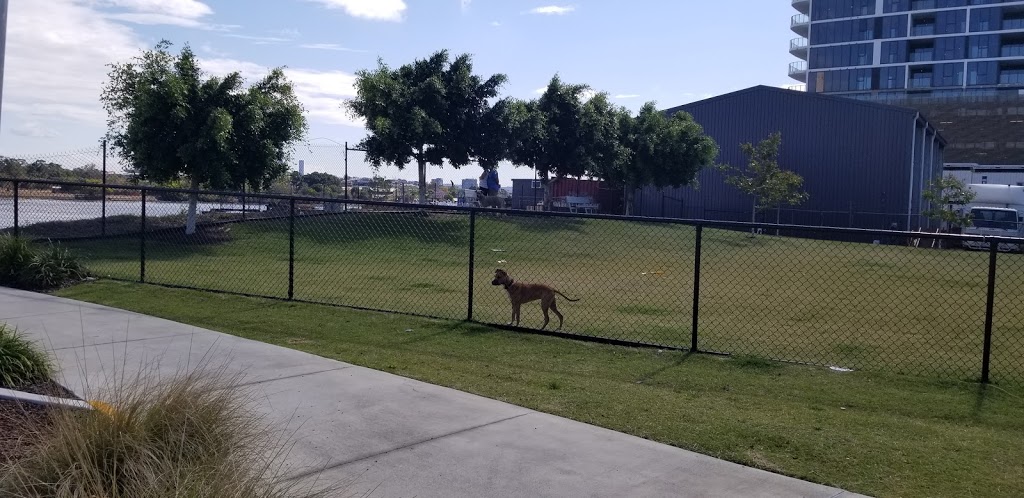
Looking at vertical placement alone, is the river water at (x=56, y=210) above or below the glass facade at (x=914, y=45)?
below

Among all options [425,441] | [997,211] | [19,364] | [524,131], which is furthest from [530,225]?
[997,211]

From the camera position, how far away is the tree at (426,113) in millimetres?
Result: 28719

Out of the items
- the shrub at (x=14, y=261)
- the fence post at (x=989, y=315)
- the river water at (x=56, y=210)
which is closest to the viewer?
the fence post at (x=989, y=315)

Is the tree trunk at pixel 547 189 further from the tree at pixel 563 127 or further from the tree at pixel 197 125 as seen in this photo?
the tree at pixel 197 125

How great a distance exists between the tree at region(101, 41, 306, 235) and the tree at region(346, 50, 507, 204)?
5.17 metres

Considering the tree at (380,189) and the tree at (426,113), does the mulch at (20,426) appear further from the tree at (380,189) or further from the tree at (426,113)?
the tree at (380,189)

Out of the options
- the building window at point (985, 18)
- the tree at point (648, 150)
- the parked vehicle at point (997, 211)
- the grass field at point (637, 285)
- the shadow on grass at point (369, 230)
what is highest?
the building window at point (985, 18)

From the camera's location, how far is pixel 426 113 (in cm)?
2911

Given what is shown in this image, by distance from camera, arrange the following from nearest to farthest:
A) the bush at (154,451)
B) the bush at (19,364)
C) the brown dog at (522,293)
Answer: the bush at (154,451), the bush at (19,364), the brown dog at (522,293)

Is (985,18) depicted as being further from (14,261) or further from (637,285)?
(14,261)

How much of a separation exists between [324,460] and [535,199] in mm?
33192

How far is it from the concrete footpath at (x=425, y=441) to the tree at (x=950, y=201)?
3555 centimetres

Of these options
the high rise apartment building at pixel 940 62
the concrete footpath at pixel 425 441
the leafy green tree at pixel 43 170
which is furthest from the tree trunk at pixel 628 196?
the high rise apartment building at pixel 940 62

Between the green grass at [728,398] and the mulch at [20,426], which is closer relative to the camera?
the mulch at [20,426]
